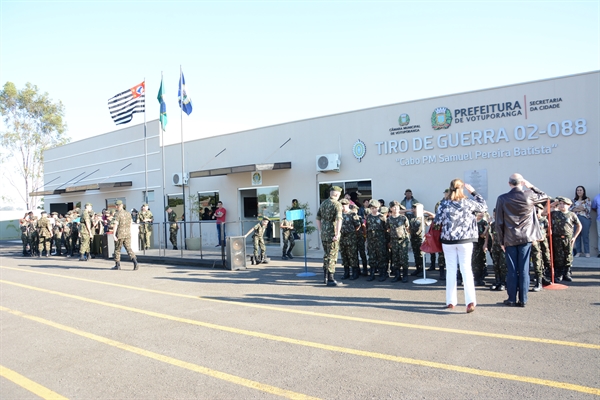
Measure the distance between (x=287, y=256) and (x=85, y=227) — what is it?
755 centimetres

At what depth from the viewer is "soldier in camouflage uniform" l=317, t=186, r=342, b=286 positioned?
9320 millimetres

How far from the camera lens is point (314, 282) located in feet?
32.8


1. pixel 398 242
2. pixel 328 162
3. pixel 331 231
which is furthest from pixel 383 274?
pixel 328 162

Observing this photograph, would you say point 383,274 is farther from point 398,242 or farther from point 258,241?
point 258,241

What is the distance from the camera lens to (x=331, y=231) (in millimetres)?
9391

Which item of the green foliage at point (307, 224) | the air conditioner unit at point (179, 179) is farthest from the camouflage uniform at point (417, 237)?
the air conditioner unit at point (179, 179)

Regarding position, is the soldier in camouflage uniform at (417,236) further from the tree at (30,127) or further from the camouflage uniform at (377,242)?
the tree at (30,127)

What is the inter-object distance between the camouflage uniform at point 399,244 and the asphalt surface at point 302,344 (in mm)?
623

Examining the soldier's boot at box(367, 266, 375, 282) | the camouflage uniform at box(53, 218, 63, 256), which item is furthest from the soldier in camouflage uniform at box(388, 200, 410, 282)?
the camouflage uniform at box(53, 218, 63, 256)

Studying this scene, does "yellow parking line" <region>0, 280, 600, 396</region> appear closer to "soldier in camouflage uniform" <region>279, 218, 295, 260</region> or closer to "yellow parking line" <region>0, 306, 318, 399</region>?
"yellow parking line" <region>0, 306, 318, 399</region>

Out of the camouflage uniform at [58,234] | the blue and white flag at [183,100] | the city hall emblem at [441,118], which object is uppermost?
the blue and white flag at [183,100]

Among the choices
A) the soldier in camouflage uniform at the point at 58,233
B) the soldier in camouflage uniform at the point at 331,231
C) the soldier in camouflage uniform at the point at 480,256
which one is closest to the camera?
the soldier in camouflage uniform at the point at 480,256

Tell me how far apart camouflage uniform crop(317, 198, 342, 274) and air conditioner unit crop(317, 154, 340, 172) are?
7.84 meters

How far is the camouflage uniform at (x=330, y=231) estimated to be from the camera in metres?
9.33
